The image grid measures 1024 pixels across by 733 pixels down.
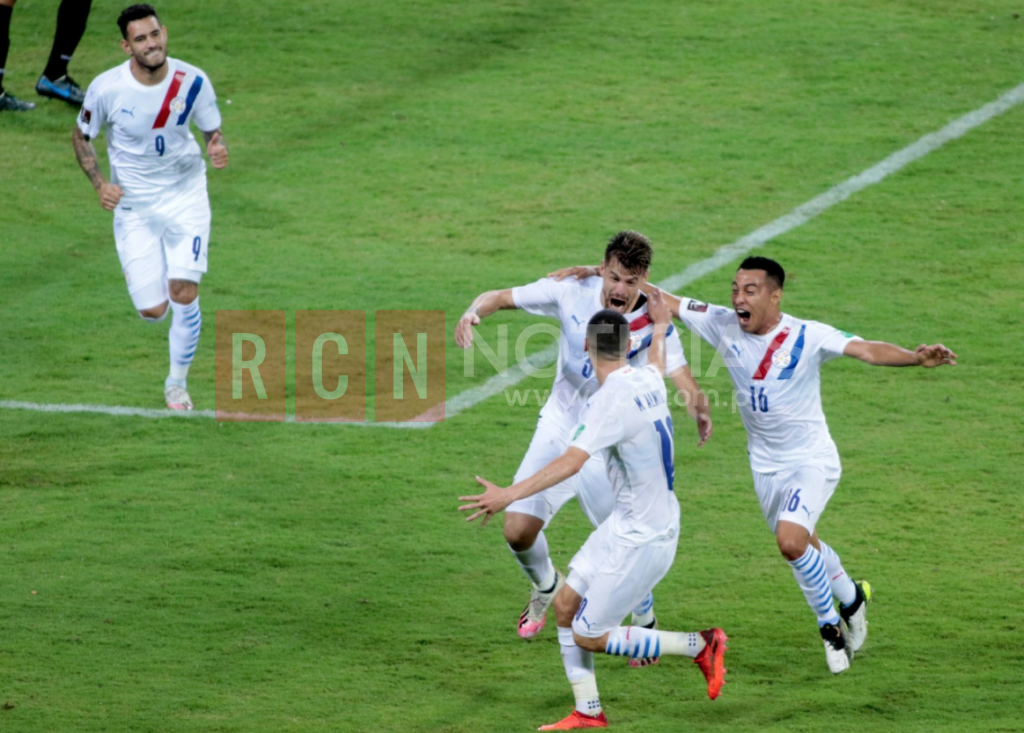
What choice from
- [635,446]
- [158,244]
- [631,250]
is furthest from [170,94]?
[635,446]

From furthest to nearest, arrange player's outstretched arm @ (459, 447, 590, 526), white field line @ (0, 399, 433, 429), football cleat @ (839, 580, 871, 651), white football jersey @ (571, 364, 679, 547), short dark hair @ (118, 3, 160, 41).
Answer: white field line @ (0, 399, 433, 429)
short dark hair @ (118, 3, 160, 41)
football cleat @ (839, 580, 871, 651)
white football jersey @ (571, 364, 679, 547)
player's outstretched arm @ (459, 447, 590, 526)

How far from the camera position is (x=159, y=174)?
9.89 metres

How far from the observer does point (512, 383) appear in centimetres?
1076

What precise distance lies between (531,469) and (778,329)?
4.54ft

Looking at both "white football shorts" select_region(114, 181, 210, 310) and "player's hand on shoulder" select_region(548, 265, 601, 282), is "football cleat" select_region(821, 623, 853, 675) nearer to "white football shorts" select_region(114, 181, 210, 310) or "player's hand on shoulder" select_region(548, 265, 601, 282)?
"player's hand on shoulder" select_region(548, 265, 601, 282)

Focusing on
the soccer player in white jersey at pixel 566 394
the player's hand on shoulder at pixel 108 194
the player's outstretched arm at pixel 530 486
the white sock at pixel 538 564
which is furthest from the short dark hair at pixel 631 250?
the player's hand on shoulder at pixel 108 194

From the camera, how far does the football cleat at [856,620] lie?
23.2ft

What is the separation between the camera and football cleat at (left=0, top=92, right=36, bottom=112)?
15321 mm

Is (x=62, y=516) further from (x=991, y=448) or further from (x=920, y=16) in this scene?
(x=920, y=16)

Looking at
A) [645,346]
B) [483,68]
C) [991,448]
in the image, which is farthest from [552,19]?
[645,346]

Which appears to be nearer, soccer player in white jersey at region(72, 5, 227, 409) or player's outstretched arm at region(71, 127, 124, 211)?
player's outstretched arm at region(71, 127, 124, 211)

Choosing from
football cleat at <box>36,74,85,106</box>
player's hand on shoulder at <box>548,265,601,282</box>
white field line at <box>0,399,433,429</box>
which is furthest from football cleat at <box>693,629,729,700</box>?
football cleat at <box>36,74,85,106</box>

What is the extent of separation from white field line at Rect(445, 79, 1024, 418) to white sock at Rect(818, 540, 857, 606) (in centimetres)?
381

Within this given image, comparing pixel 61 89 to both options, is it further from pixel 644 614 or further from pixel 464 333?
pixel 644 614
